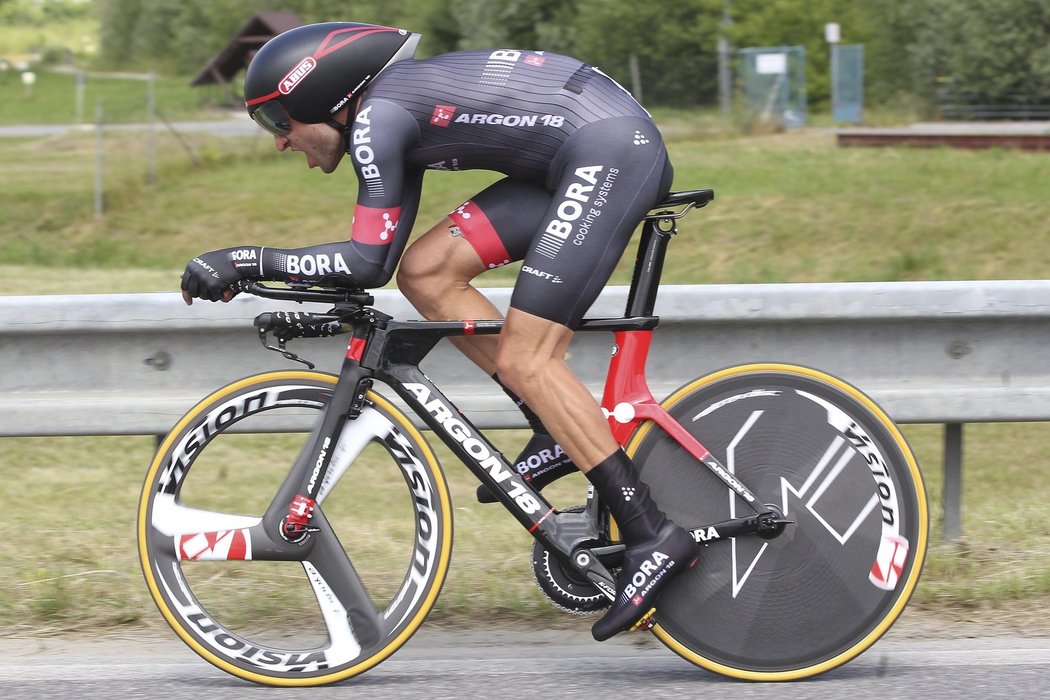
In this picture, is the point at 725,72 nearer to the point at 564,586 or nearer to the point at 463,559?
the point at 463,559

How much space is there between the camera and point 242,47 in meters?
46.7

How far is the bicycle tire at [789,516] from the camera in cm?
387

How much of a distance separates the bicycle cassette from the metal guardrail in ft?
2.70

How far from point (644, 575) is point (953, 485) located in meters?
1.56

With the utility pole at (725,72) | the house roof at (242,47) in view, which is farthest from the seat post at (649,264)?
the house roof at (242,47)

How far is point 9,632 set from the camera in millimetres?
4328

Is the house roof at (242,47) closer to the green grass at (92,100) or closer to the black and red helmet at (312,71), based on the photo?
the green grass at (92,100)

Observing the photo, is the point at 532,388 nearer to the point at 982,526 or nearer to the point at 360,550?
the point at 360,550

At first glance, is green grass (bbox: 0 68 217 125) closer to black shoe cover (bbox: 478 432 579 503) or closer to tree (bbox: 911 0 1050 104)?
tree (bbox: 911 0 1050 104)

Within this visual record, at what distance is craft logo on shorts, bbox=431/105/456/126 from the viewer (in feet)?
12.2

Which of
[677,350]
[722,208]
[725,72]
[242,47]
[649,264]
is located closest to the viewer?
[649,264]

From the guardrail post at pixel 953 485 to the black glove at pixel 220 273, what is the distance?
2.44 meters

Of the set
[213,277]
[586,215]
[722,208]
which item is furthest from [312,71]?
[722,208]

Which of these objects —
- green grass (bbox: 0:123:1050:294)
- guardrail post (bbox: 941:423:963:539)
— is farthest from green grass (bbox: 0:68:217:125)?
guardrail post (bbox: 941:423:963:539)
